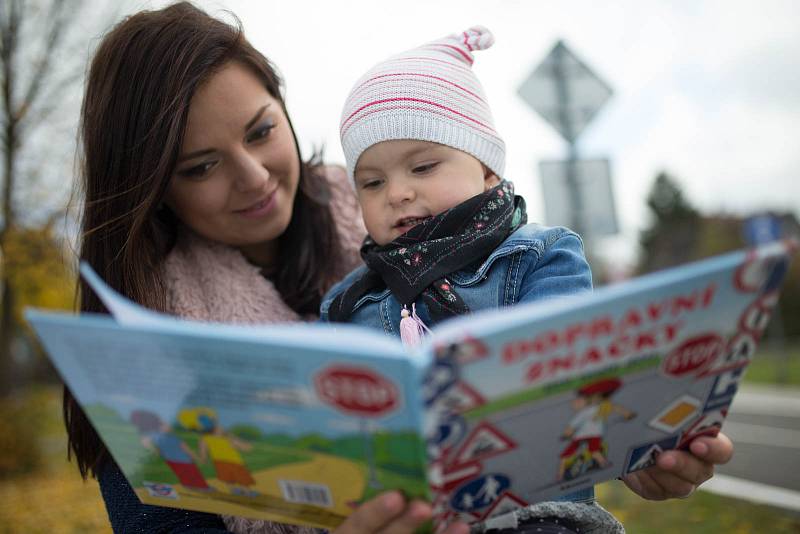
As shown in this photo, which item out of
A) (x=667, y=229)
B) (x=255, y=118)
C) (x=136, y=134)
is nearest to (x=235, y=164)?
(x=255, y=118)

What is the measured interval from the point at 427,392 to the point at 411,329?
27.0 inches

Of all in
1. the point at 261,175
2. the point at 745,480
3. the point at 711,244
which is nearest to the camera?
the point at 261,175

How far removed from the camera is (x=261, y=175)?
2.12 meters

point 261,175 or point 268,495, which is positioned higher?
point 261,175

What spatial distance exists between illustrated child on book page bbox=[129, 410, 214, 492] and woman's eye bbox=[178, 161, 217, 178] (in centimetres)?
102

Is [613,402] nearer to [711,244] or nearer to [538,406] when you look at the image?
[538,406]

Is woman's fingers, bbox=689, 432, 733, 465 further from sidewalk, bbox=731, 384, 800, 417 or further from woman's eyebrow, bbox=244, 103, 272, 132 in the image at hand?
sidewalk, bbox=731, 384, 800, 417

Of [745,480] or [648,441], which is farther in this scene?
[745,480]

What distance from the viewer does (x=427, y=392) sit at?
1061 mm

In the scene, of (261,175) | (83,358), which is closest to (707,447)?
(83,358)

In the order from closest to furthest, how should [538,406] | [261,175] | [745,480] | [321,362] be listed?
[321,362] < [538,406] < [261,175] < [745,480]

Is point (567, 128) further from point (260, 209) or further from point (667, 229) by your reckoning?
point (667, 229)

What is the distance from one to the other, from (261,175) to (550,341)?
1271 mm

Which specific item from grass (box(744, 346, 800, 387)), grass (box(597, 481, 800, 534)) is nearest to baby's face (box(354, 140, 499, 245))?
grass (box(597, 481, 800, 534))
